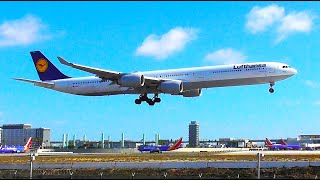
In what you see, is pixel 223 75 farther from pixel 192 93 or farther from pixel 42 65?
pixel 42 65

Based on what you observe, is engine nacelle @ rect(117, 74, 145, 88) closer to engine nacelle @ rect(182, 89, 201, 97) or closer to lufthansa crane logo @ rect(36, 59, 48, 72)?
engine nacelle @ rect(182, 89, 201, 97)

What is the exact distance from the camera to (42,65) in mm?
100250

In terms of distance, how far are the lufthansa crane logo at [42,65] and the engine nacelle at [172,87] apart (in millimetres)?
31989

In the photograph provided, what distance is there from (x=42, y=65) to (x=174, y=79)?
1351 inches

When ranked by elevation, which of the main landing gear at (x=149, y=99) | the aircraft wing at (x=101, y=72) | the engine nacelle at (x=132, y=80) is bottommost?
the main landing gear at (x=149, y=99)

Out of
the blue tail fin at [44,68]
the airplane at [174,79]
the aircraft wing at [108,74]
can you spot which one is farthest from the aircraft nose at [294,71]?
the blue tail fin at [44,68]

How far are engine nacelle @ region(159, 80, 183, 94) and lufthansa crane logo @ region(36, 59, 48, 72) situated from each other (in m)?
32.0

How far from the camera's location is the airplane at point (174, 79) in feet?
244

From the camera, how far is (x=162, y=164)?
51.9 m

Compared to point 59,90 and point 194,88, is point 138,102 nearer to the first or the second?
point 194,88

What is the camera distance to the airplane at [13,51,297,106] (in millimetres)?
74438

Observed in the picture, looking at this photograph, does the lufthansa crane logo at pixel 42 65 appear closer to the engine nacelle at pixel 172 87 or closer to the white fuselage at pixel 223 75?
the white fuselage at pixel 223 75

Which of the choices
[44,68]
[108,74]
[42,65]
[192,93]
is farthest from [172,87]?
[42,65]

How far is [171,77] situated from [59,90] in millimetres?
25571
